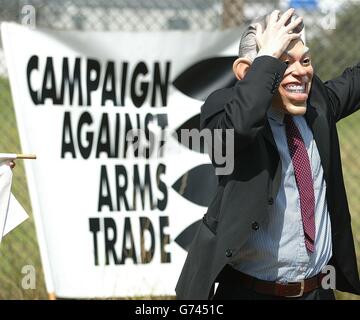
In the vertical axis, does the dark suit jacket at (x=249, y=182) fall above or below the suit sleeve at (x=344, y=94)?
below

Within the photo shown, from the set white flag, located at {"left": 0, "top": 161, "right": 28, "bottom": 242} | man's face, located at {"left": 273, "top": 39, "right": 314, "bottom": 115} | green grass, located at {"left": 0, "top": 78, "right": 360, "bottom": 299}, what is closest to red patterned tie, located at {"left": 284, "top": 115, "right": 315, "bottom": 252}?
man's face, located at {"left": 273, "top": 39, "right": 314, "bottom": 115}

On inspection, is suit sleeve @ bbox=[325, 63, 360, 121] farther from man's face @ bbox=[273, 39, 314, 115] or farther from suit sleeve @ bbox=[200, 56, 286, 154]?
suit sleeve @ bbox=[200, 56, 286, 154]

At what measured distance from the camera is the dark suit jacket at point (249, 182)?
12.5ft

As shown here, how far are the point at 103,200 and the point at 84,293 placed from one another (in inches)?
22.9

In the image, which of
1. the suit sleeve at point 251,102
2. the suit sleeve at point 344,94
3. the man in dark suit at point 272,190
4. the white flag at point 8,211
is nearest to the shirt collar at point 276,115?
the man in dark suit at point 272,190

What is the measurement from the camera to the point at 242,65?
4117 mm

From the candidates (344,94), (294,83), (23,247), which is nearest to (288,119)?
(294,83)

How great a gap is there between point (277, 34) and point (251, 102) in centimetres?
35

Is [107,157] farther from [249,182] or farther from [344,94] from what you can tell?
[249,182]

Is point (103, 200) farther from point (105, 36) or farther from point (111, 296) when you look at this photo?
point (105, 36)

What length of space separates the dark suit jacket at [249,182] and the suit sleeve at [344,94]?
203 millimetres

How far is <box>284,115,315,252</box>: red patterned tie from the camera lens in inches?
157

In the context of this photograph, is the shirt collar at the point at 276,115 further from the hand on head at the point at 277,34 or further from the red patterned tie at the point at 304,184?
the hand on head at the point at 277,34
